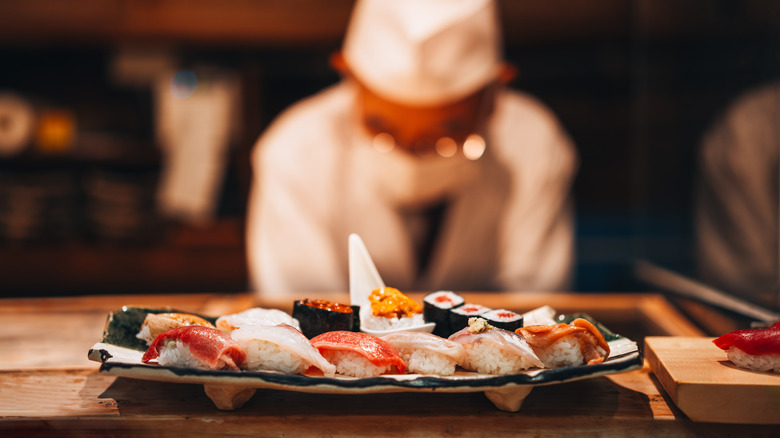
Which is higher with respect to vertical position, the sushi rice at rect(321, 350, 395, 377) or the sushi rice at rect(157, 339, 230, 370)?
the sushi rice at rect(157, 339, 230, 370)

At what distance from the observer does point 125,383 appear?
44.6 inches

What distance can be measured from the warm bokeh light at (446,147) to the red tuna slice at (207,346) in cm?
153

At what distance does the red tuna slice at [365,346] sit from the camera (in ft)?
3.19

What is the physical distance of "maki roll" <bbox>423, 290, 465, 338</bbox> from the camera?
1158 mm

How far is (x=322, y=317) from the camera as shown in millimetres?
1124

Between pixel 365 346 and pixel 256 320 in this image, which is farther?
pixel 256 320

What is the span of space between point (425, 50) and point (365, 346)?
1.58 m

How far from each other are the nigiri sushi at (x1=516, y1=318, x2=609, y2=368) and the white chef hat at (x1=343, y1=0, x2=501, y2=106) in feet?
4.65

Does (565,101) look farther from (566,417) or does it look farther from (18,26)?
(18,26)

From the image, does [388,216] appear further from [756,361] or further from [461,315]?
[756,361]

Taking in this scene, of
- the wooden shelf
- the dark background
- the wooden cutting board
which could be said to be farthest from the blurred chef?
the wooden cutting board

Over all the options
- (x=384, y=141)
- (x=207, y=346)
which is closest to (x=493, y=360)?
(x=207, y=346)

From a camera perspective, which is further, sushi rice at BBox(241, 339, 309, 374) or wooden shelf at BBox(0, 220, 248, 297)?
wooden shelf at BBox(0, 220, 248, 297)

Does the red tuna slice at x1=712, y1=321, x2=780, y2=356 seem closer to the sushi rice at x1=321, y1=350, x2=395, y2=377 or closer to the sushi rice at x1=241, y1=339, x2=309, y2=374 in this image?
the sushi rice at x1=321, y1=350, x2=395, y2=377
